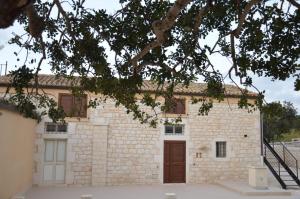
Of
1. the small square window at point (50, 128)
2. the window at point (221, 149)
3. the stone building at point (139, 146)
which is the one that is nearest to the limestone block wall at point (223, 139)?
the stone building at point (139, 146)

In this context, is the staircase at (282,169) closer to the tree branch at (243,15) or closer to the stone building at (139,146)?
the stone building at (139,146)

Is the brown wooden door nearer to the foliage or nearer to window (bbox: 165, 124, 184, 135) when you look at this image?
window (bbox: 165, 124, 184, 135)

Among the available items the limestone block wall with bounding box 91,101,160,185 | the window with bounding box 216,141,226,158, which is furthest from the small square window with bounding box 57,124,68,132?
the window with bounding box 216,141,226,158

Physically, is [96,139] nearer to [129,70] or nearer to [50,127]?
[50,127]

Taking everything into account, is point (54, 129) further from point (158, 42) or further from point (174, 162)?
→ point (158, 42)

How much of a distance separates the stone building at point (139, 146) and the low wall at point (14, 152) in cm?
142

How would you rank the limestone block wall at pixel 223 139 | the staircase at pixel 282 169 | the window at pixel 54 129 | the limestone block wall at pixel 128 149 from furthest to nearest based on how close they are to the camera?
the limestone block wall at pixel 223 139
the limestone block wall at pixel 128 149
the window at pixel 54 129
the staircase at pixel 282 169

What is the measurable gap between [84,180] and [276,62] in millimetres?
12216

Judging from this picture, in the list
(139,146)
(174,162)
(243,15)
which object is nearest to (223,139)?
(174,162)

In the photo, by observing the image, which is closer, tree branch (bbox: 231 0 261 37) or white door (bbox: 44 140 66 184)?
tree branch (bbox: 231 0 261 37)

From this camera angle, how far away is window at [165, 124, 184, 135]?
17516mm

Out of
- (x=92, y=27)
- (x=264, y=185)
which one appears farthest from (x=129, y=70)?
(x=264, y=185)

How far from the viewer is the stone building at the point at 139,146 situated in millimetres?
16250

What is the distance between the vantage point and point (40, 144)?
16.1m
